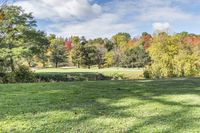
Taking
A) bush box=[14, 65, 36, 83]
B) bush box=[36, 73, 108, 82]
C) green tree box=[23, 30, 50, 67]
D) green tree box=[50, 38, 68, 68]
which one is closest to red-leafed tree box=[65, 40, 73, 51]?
green tree box=[50, 38, 68, 68]

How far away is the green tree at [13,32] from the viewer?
51938mm

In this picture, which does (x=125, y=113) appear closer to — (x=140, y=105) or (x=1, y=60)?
(x=140, y=105)

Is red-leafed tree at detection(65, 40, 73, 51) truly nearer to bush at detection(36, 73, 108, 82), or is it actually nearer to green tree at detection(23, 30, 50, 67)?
green tree at detection(23, 30, 50, 67)

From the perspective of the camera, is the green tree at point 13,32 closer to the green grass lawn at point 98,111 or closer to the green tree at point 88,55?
the green tree at point 88,55

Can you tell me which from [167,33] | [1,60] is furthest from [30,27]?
[167,33]

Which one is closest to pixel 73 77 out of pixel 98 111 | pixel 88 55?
pixel 88 55

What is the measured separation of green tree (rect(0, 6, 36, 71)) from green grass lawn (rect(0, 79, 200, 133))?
39.8m

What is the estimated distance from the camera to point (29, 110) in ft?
31.3

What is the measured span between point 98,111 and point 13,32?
4603 cm

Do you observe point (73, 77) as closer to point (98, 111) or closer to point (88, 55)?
point (88, 55)

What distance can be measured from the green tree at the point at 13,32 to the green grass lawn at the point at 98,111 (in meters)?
39.8

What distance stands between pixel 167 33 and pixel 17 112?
55.4 metres

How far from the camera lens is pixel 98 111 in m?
9.52

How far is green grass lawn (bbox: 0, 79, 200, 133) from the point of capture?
792 centimetres
